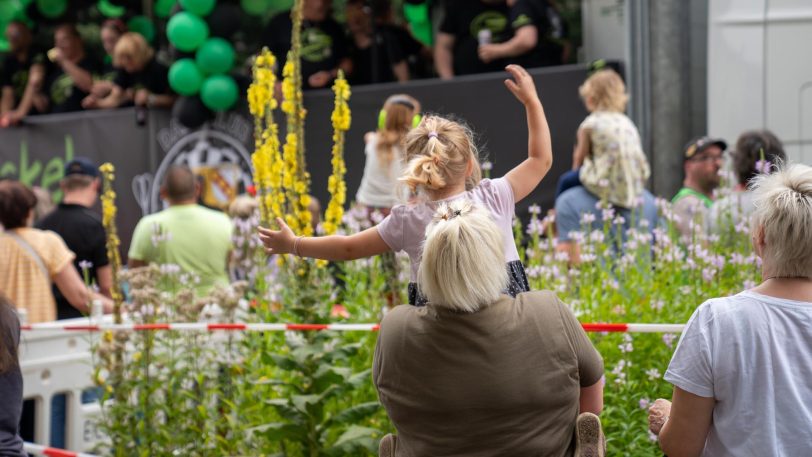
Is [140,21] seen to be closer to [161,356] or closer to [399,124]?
[399,124]

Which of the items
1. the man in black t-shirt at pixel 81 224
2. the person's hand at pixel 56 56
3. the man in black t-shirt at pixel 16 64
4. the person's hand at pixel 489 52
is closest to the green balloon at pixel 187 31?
the person's hand at pixel 56 56

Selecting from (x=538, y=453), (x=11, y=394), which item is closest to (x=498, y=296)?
(x=538, y=453)

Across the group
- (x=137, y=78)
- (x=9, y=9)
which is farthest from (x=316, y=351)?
(x=9, y=9)

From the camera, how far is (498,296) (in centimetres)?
288

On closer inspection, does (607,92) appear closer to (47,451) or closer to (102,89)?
(47,451)

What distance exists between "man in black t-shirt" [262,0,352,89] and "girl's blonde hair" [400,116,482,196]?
5445 millimetres

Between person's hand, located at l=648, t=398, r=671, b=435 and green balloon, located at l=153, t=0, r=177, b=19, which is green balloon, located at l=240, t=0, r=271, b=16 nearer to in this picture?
green balloon, located at l=153, t=0, r=177, b=19

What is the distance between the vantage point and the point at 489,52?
26.7ft

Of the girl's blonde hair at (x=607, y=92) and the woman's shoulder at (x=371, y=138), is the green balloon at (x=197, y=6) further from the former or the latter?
the girl's blonde hair at (x=607, y=92)

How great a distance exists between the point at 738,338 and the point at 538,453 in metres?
0.57

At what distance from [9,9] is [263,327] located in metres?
8.57

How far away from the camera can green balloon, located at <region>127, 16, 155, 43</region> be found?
36.3ft

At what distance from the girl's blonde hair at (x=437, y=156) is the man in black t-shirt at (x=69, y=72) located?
8.16m

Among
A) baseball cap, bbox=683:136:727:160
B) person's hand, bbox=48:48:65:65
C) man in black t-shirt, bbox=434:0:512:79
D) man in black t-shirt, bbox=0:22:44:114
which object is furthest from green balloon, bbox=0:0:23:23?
baseball cap, bbox=683:136:727:160
